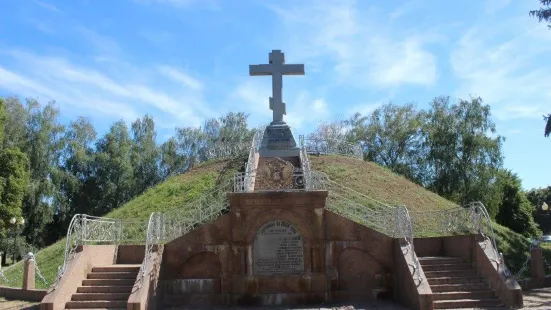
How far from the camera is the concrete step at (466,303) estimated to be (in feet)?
37.5

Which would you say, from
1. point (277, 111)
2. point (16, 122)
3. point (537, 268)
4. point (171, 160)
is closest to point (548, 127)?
point (537, 268)

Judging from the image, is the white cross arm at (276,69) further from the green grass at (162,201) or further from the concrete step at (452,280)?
the concrete step at (452,280)

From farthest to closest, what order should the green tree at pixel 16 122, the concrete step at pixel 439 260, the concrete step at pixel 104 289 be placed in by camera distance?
the green tree at pixel 16 122
the concrete step at pixel 439 260
the concrete step at pixel 104 289

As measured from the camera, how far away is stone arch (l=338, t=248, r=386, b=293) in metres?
13.1

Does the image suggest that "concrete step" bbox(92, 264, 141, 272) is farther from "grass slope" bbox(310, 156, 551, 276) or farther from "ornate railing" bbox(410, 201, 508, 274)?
"grass slope" bbox(310, 156, 551, 276)

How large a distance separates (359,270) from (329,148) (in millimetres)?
17826

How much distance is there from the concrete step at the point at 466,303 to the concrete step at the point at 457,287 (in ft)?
1.37

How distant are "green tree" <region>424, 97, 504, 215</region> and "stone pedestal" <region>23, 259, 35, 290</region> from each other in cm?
3178

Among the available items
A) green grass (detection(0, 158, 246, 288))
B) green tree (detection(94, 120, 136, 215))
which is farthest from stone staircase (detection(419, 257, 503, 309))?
Answer: green tree (detection(94, 120, 136, 215))

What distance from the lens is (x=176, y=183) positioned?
25.9 meters

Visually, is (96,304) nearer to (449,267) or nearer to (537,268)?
(449,267)

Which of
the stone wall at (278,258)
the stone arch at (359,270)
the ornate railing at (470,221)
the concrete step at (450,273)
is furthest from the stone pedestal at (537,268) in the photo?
the stone arch at (359,270)

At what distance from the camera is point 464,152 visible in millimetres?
39406

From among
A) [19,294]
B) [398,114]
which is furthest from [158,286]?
[398,114]
